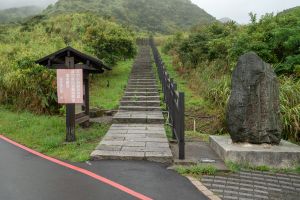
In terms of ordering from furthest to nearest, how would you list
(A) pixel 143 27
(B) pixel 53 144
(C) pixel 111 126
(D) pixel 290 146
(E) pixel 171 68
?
1. (A) pixel 143 27
2. (E) pixel 171 68
3. (C) pixel 111 126
4. (B) pixel 53 144
5. (D) pixel 290 146

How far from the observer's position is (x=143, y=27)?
61750mm

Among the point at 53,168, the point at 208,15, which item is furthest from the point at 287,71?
the point at 208,15

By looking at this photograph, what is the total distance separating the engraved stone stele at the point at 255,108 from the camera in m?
Answer: 6.86

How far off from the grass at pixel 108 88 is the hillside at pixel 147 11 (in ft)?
121

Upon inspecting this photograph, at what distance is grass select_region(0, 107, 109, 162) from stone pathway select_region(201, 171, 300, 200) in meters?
2.70

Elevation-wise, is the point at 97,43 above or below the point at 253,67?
above

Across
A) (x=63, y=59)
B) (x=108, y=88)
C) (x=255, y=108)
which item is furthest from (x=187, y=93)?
(x=255, y=108)

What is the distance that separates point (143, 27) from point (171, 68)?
133ft

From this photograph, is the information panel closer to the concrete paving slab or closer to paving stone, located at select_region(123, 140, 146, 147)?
paving stone, located at select_region(123, 140, 146, 147)

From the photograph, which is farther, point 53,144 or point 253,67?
point 53,144

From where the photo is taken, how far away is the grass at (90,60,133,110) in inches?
533

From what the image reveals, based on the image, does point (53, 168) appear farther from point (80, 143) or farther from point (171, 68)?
point (171, 68)

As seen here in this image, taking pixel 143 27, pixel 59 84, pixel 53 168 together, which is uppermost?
pixel 143 27

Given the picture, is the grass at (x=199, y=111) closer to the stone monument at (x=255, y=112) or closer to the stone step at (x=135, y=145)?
the stone step at (x=135, y=145)
